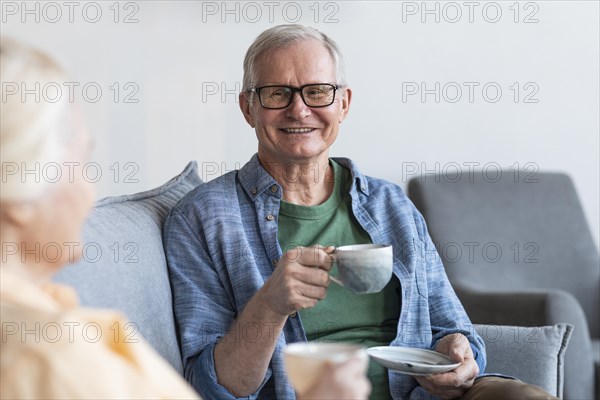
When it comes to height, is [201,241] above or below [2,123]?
below

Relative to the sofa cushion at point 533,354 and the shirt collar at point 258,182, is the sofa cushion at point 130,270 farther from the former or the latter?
the sofa cushion at point 533,354

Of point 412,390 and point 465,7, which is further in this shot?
point 465,7

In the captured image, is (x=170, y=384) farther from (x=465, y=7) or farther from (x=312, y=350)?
(x=465, y=7)

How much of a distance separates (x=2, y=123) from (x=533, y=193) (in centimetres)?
263

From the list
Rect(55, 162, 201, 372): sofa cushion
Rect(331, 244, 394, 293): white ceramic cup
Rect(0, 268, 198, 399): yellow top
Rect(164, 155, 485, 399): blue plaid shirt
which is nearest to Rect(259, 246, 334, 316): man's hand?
Rect(331, 244, 394, 293): white ceramic cup

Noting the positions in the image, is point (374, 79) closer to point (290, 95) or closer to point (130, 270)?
point (290, 95)

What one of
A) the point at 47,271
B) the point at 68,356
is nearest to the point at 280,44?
the point at 47,271

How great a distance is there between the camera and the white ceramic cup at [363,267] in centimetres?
155

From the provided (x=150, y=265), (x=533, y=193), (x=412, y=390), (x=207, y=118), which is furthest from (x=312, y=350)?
(x=533, y=193)

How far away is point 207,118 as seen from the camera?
→ 10.2 feet

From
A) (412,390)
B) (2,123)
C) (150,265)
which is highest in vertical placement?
(2,123)

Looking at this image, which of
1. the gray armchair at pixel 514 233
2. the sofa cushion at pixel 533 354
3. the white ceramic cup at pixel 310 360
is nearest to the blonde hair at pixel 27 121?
the white ceramic cup at pixel 310 360

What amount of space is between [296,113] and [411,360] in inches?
23.2

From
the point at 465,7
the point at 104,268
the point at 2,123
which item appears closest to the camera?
the point at 2,123
